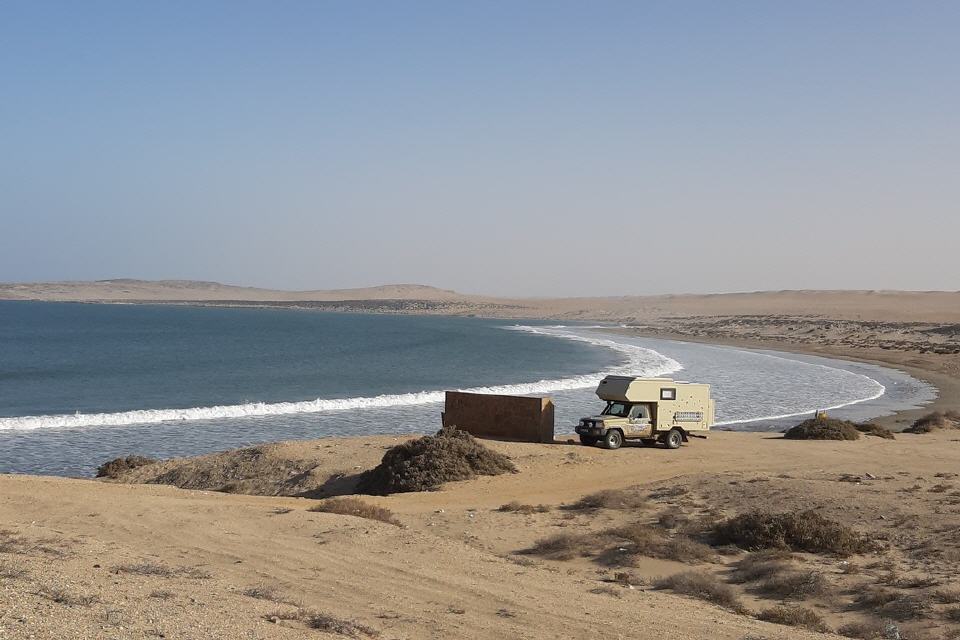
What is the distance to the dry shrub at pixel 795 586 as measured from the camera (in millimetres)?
11852

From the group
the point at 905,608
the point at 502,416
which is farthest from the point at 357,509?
the point at 502,416

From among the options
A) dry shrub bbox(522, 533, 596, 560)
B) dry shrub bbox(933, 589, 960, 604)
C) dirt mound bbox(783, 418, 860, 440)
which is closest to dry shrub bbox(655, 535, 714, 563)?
dry shrub bbox(522, 533, 596, 560)

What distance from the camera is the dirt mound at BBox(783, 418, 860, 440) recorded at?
27594 mm

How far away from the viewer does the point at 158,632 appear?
7777 millimetres

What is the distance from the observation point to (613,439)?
85.1 feet

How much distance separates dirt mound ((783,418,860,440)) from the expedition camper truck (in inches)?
154

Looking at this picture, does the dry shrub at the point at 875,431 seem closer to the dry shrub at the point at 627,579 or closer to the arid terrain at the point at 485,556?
the arid terrain at the point at 485,556

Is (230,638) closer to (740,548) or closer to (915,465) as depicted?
(740,548)

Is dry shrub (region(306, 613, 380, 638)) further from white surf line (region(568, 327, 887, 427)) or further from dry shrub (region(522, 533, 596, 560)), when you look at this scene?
white surf line (region(568, 327, 887, 427))

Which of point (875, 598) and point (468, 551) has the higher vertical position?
point (875, 598)

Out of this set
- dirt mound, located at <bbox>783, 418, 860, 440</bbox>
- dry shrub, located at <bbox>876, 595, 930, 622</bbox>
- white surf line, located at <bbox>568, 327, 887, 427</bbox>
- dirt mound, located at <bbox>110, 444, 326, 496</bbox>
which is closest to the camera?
dry shrub, located at <bbox>876, 595, 930, 622</bbox>

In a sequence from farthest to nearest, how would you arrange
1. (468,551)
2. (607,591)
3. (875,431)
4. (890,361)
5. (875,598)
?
(890,361) < (875,431) < (468,551) < (607,591) < (875,598)

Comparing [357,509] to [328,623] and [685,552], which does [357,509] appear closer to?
[685,552]

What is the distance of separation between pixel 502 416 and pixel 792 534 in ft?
45.2
